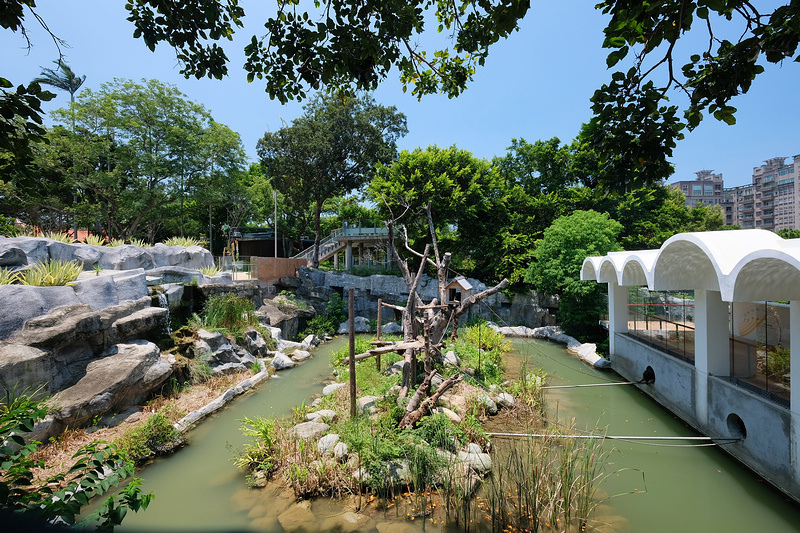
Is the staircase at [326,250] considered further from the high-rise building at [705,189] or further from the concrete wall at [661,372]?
the high-rise building at [705,189]

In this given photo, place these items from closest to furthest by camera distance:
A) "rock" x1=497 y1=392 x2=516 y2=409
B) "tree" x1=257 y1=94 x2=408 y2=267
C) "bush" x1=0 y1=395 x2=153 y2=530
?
"bush" x1=0 y1=395 x2=153 y2=530 → "rock" x1=497 y1=392 x2=516 y2=409 → "tree" x1=257 y1=94 x2=408 y2=267

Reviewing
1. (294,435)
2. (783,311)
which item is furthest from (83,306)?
(783,311)

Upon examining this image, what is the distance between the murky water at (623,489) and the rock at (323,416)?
123 centimetres

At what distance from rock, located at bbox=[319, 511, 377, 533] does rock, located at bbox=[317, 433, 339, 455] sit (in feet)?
3.50

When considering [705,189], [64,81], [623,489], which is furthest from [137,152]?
[705,189]

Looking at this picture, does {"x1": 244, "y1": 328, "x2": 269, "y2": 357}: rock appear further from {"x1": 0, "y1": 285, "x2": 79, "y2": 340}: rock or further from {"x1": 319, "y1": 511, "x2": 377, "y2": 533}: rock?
{"x1": 319, "y1": 511, "x2": 377, "y2": 533}: rock

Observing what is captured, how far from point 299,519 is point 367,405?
2.78 m

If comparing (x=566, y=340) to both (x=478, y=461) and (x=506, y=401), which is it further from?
(x=478, y=461)

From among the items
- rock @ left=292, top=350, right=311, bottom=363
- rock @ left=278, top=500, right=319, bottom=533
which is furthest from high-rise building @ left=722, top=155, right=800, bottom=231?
rock @ left=278, top=500, right=319, bottom=533

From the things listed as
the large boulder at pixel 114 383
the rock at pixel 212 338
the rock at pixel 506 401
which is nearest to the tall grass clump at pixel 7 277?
the large boulder at pixel 114 383

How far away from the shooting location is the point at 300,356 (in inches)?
504

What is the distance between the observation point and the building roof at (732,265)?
5207mm

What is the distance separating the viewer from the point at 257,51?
2.98 meters

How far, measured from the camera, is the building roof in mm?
5207
